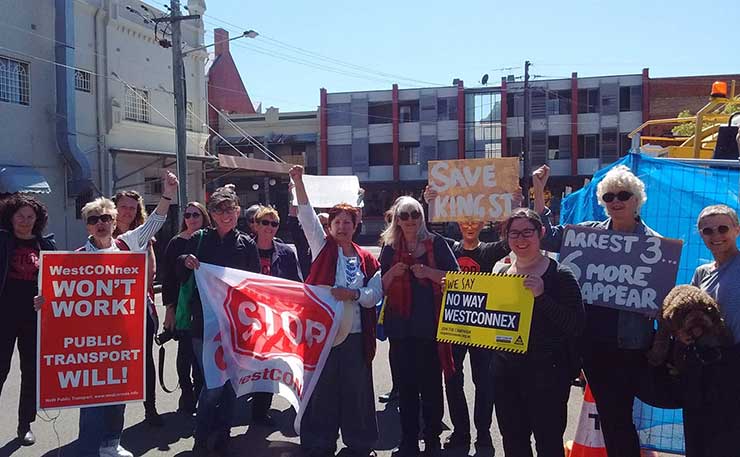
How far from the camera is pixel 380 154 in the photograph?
4650 cm

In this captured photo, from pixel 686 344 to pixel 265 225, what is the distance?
3755mm

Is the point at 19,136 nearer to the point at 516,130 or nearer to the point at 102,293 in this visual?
the point at 102,293

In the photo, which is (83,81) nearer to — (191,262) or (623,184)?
(191,262)

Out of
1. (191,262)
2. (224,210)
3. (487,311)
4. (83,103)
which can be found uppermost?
(83,103)

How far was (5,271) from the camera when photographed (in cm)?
491

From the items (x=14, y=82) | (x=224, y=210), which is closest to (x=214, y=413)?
(x=224, y=210)

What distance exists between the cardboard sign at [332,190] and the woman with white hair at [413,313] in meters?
3.92

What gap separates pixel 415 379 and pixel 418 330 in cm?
36

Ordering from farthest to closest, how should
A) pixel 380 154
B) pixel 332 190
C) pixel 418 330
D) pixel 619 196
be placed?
pixel 380 154, pixel 332 190, pixel 418 330, pixel 619 196

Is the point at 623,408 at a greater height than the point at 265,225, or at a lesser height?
lesser


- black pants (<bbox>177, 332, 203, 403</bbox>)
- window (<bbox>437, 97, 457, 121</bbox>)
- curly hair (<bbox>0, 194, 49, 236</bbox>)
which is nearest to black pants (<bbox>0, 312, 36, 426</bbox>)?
curly hair (<bbox>0, 194, 49, 236</bbox>)

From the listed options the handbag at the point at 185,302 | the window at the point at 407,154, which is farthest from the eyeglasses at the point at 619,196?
the window at the point at 407,154

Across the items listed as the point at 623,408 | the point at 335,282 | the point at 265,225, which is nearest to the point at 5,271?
the point at 265,225

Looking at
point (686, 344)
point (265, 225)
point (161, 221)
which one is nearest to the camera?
point (686, 344)
